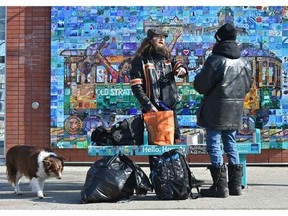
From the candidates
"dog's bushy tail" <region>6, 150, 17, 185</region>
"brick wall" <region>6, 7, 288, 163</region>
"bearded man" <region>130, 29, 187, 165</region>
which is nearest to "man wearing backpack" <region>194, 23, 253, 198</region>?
"bearded man" <region>130, 29, 187, 165</region>

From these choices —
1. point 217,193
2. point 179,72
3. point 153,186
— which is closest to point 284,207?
point 217,193

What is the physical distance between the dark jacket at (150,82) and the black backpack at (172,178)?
0.79m

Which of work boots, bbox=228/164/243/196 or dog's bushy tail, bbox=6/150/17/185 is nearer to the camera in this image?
work boots, bbox=228/164/243/196

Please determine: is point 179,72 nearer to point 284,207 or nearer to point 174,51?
point 284,207

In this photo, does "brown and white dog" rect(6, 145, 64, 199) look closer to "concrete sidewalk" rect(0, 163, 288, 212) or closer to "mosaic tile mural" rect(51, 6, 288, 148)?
"concrete sidewalk" rect(0, 163, 288, 212)

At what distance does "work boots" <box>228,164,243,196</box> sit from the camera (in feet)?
23.8

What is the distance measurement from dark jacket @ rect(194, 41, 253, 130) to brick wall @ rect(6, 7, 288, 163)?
261 inches

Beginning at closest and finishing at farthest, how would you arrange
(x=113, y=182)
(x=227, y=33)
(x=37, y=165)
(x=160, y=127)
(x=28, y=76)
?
1. (x=113, y=182)
2. (x=227, y=33)
3. (x=160, y=127)
4. (x=37, y=165)
5. (x=28, y=76)

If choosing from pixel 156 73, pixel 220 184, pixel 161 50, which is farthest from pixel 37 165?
pixel 220 184

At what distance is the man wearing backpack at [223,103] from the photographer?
23.2 feet

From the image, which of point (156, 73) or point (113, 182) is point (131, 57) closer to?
point (156, 73)

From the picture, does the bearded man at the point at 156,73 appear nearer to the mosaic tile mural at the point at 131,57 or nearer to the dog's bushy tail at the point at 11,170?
the dog's bushy tail at the point at 11,170

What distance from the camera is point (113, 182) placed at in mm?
6852

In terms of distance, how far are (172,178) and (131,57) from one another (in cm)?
661
